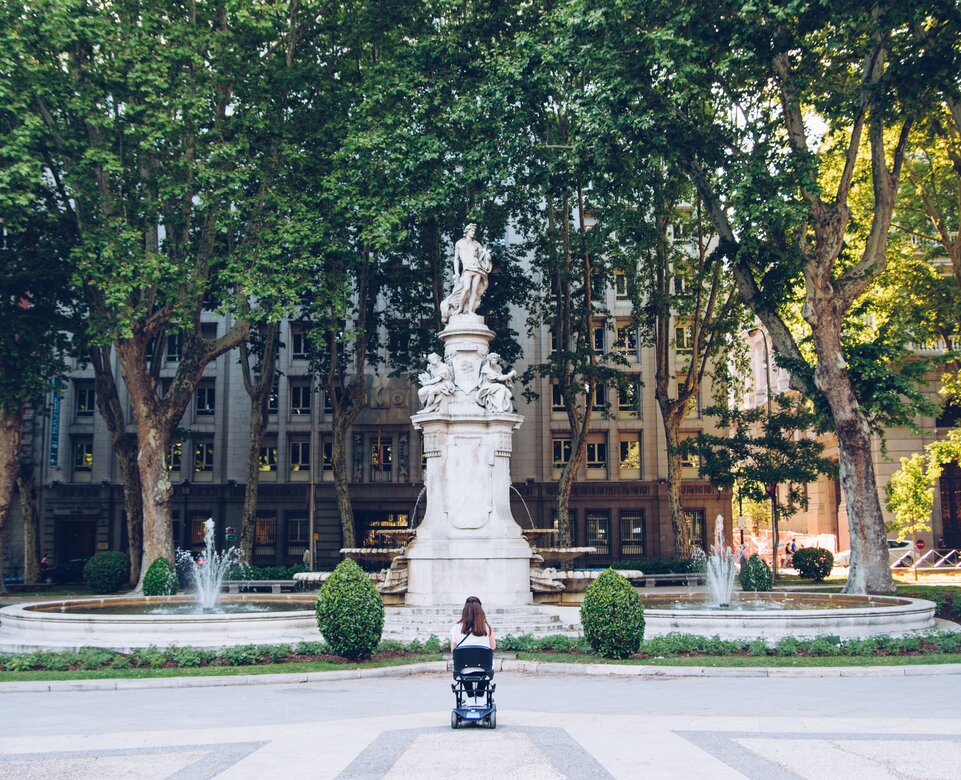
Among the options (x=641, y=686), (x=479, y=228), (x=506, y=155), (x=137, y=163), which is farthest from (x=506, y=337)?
(x=641, y=686)

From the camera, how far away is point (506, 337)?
37406 millimetres

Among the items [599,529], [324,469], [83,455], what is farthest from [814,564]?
[83,455]

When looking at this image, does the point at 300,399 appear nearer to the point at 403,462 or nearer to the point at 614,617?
the point at 403,462

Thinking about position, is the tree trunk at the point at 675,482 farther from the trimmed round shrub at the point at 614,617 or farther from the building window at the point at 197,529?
the building window at the point at 197,529

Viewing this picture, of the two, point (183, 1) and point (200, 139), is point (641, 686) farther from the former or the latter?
point (183, 1)

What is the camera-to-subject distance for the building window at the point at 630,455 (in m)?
45.8

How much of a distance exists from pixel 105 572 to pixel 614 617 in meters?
21.2

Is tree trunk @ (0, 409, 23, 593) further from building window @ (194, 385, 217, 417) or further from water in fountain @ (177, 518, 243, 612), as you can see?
building window @ (194, 385, 217, 417)

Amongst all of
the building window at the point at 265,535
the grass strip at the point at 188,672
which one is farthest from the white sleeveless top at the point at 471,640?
the building window at the point at 265,535

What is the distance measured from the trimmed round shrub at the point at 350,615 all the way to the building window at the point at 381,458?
97.4ft

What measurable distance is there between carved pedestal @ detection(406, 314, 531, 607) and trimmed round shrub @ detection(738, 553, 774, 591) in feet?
23.4

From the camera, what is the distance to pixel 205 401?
47000 millimetres

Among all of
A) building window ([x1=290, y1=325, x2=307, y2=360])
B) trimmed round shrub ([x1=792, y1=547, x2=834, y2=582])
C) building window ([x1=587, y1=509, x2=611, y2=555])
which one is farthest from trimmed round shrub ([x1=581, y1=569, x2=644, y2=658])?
building window ([x1=290, y1=325, x2=307, y2=360])

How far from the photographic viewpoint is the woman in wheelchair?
33.7ft
